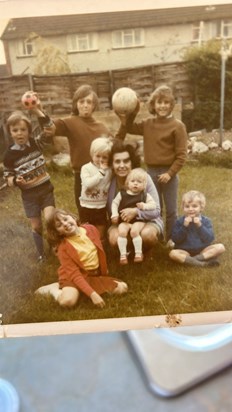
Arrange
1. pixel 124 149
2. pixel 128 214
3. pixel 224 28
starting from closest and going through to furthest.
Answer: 1. pixel 224 28
2. pixel 124 149
3. pixel 128 214

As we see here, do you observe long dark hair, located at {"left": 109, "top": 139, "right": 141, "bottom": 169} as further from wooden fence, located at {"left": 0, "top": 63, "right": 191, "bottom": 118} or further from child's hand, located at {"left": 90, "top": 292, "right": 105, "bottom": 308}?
child's hand, located at {"left": 90, "top": 292, "right": 105, "bottom": 308}

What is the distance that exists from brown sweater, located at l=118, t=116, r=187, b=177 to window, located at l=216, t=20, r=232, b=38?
1.27ft

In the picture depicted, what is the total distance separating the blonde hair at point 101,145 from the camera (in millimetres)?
2176

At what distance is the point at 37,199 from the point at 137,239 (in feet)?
1.58

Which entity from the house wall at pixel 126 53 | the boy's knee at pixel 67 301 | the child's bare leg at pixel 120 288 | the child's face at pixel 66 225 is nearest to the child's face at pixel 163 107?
the house wall at pixel 126 53

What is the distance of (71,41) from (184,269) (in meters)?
1.11

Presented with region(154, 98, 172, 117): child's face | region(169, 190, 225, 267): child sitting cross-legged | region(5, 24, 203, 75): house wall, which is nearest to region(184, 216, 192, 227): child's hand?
region(169, 190, 225, 267): child sitting cross-legged

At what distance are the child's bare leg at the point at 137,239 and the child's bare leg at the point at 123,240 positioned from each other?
0.03 m

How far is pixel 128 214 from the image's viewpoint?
7.53ft

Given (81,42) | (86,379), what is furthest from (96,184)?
(86,379)

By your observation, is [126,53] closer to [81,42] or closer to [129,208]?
[81,42]

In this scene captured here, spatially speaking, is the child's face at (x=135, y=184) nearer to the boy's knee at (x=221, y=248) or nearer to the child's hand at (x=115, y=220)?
the child's hand at (x=115, y=220)

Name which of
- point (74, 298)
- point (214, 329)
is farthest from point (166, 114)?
point (214, 329)

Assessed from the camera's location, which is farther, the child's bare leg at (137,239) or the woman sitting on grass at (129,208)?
the child's bare leg at (137,239)
